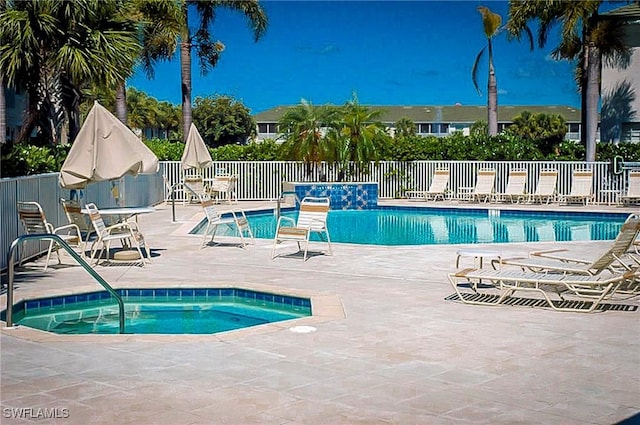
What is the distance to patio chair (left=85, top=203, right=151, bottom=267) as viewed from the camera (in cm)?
1119

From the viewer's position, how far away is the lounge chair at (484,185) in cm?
2427

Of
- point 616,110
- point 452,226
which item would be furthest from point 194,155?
point 616,110

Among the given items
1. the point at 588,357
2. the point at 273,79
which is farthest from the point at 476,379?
the point at 273,79

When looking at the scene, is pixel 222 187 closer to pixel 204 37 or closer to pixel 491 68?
pixel 204 37

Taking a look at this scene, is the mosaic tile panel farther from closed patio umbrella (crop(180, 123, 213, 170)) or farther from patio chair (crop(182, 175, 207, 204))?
closed patio umbrella (crop(180, 123, 213, 170))

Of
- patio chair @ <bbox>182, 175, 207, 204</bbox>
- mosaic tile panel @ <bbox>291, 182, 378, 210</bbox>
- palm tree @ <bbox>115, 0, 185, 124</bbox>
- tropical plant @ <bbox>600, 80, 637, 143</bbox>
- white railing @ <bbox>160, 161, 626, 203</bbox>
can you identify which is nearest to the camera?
patio chair @ <bbox>182, 175, 207, 204</bbox>

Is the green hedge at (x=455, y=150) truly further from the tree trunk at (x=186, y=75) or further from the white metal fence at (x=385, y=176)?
the tree trunk at (x=186, y=75)

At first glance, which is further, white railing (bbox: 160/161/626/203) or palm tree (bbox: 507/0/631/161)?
palm tree (bbox: 507/0/631/161)

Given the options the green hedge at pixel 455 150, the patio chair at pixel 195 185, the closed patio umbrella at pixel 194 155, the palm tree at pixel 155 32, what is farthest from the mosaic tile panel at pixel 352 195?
the palm tree at pixel 155 32

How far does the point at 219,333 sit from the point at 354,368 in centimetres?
161

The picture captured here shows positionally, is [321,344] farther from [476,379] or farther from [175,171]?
[175,171]

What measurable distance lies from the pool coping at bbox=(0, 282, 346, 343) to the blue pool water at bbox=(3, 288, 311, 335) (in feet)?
0.24

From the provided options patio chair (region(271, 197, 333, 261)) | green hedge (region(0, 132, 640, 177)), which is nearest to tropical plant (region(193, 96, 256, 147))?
green hedge (region(0, 132, 640, 177))

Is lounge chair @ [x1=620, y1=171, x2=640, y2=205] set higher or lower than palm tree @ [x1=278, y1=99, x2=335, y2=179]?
lower
